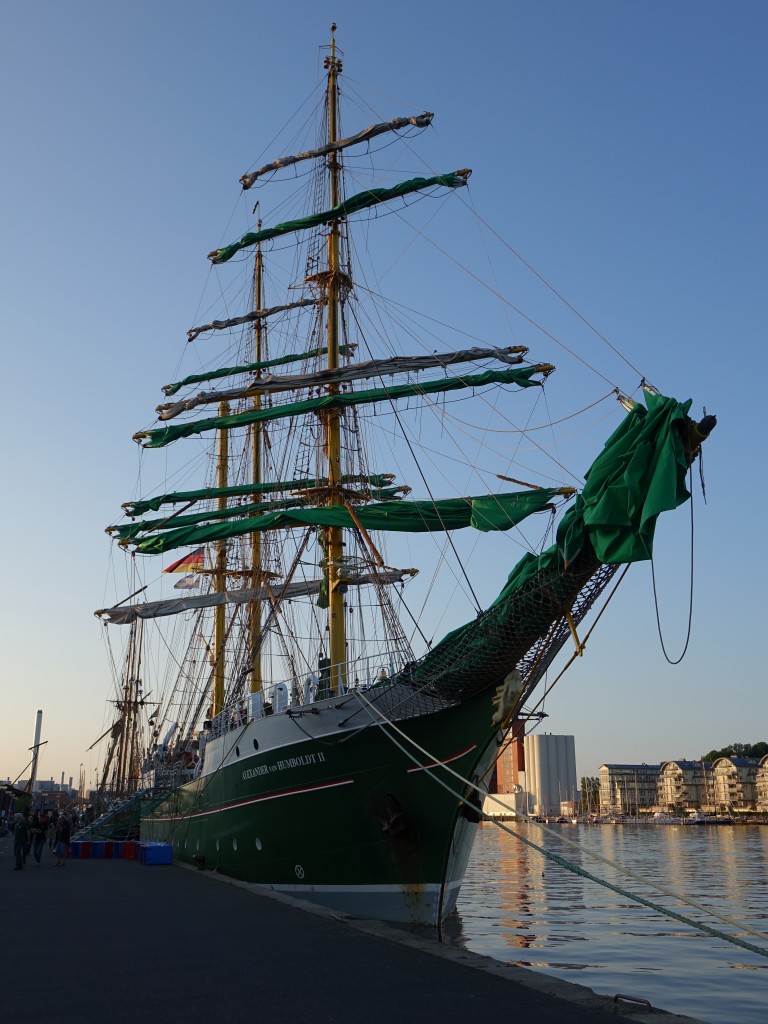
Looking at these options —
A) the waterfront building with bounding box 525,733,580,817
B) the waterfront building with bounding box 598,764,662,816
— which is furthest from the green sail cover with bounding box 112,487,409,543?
the waterfront building with bounding box 598,764,662,816

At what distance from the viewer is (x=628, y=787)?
190m

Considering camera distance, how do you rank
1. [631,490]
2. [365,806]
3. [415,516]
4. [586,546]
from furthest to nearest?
[415,516] < [365,806] < [586,546] < [631,490]

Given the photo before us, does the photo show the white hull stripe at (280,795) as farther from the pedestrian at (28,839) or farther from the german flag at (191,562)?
the german flag at (191,562)

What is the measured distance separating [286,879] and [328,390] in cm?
1339

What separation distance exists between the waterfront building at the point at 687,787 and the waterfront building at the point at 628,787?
4889 mm

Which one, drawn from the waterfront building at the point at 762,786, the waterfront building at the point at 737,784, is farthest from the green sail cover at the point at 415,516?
the waterfront building at the point at 737,784

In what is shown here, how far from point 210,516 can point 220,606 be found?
35.6 ft

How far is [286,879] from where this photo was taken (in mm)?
19781

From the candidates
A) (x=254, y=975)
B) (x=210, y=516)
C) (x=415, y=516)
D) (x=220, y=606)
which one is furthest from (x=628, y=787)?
(x=254, y=975)

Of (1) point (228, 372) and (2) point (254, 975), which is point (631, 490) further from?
(1) point (228, 372)

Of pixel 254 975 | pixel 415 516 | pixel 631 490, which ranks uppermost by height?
pixel 415 516

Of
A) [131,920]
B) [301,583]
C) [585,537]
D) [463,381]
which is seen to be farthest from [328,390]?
[131,920]

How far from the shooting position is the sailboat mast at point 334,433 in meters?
23.7

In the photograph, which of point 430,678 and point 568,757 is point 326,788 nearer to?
point 430,678
